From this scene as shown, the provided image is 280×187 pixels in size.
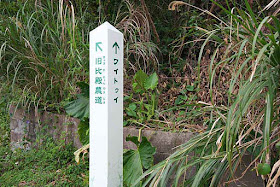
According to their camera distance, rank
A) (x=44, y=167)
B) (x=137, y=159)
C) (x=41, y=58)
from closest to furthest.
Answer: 1. (x=137, y=159)
2. (x=44, y=167)
3. (x=41, y=58)

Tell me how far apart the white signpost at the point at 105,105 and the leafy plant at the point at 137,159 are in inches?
17.5

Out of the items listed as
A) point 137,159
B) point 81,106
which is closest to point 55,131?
point 81,106

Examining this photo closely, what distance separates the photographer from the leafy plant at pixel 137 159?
2.56 metres

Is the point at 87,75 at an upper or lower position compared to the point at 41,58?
lower

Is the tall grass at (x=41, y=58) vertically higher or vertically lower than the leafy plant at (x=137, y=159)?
higher

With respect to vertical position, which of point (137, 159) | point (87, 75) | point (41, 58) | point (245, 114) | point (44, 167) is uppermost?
point (41, 58)

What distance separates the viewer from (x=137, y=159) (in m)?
2.60

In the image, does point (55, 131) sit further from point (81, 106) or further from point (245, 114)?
point (245, 114)

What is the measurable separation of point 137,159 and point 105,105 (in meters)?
0.80

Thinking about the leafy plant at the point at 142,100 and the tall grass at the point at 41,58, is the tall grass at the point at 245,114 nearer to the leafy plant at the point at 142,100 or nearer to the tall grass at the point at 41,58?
the leafy plant at the point at 142,100

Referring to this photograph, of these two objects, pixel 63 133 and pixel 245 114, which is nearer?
pixel 245 114


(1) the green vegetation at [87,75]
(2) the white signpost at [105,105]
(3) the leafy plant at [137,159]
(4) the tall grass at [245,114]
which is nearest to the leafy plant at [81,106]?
Answer: (1) the green vegetation at [87,75]

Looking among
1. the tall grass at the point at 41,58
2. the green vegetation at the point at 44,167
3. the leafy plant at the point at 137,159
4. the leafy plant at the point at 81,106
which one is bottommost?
the green vegetation at the point at 44,167

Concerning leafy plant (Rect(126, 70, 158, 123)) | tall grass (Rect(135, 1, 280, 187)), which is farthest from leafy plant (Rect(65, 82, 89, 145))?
tall grass (Rect(135, 1, 280, 187))
